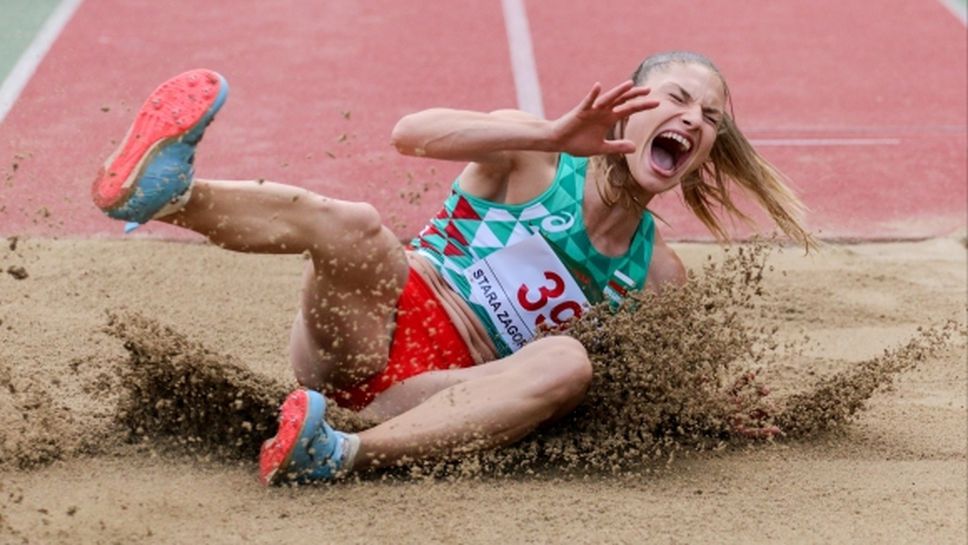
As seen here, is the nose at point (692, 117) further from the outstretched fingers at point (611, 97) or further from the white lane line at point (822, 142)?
the white lane line at point (822, 142)

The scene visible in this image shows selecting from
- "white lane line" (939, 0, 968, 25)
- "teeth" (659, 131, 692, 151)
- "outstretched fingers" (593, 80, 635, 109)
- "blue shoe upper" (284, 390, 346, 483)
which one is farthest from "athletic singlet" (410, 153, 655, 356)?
"white lane line" (939, 0, 968, 25)

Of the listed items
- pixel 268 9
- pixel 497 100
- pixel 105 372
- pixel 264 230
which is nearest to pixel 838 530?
pixel 264 230

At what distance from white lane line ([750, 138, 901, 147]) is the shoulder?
2.69 meters

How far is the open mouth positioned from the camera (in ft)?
10.6

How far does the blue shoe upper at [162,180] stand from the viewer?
9.43 ft

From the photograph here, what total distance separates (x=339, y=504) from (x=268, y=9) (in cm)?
506

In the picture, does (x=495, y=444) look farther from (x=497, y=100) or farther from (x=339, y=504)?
(x=497, y=100)

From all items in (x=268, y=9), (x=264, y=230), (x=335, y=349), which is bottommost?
(x=268, y=9)

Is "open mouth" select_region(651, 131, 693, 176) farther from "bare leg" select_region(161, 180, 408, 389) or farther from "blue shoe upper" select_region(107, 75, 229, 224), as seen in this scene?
"blue shoe upper" select_region(107, 75, 229, 224)

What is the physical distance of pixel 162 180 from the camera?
2.89m

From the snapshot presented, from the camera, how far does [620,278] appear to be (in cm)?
337

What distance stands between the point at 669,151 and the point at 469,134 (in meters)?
0.44

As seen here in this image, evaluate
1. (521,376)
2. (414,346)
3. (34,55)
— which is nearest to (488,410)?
(521,376)

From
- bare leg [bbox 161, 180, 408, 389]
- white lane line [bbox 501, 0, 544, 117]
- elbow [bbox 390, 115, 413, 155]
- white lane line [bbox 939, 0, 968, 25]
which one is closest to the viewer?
bare leg [bbox 161, 180, 408, 389]
